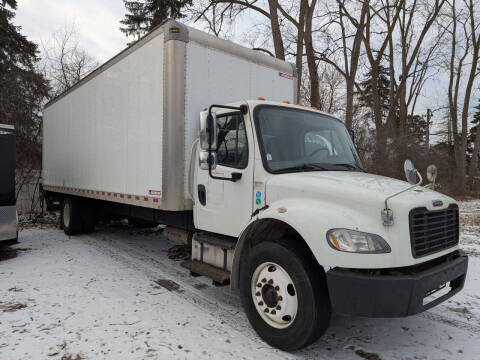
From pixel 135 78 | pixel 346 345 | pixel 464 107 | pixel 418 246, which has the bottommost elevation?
pixel 346 345

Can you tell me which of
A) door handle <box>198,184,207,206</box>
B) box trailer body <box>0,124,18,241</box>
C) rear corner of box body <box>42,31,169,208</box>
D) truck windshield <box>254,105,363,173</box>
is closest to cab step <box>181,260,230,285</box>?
door handle <box>198,184,207,206</box>

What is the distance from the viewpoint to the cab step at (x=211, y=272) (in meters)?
4.03

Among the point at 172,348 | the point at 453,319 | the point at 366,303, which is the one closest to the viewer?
the point at 366,303

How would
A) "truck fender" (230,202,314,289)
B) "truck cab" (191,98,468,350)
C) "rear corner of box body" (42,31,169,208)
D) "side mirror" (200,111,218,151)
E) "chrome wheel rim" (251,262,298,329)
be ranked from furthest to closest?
"rear corner of box body" (42,31,169,208) → "side mirror" (200,111,218,151) → "truck fender" (230,202,314,289) → "chrome wheel rim" (251,262,298,329) → "truck cab" (191,98,468,350)

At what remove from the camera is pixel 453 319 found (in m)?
4.04

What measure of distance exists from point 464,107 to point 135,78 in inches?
1096

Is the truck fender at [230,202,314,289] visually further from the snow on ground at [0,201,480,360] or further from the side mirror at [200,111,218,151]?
the side mirror at [200,111,218,151]

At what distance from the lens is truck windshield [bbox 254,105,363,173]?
385cm

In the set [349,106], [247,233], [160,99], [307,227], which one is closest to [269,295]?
[247,233]

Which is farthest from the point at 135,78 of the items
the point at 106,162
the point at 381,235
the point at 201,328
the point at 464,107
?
the point at 464,107

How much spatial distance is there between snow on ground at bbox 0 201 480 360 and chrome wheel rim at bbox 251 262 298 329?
12.3 inches

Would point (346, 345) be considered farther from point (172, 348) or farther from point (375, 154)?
point (375, 154)

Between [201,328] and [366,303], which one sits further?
[201,328]

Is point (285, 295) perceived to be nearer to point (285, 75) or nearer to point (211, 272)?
point (211, 272)
